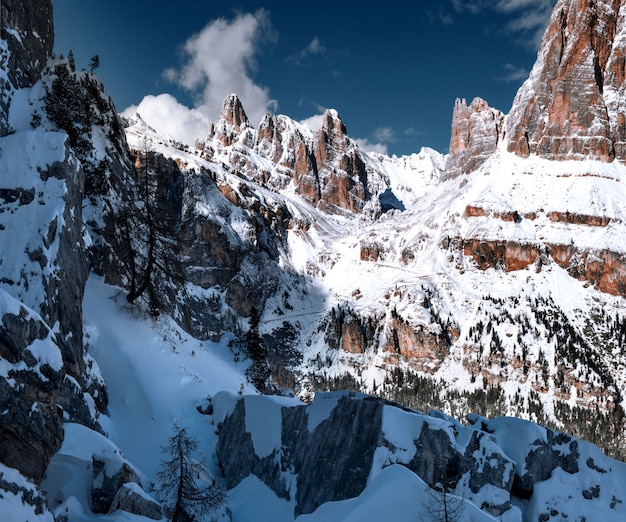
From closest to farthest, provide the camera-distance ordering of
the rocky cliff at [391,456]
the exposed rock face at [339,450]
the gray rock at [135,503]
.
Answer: the gray rock at [135,503] < the exposed rock face at [339,450] < the rocky cliff at [391,456]

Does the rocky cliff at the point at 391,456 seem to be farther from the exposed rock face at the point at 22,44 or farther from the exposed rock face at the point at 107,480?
the exposed rock face at the point at 22,44

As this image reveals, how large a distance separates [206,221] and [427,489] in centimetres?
18337

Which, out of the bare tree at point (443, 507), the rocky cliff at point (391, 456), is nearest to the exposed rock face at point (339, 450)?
the rocky cliff at point (391, 456)

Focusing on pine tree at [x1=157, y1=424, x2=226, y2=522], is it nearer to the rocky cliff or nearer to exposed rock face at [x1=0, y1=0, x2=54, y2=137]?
the rocky cliff

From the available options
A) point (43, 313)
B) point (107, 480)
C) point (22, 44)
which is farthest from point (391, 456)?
point (22, 44)

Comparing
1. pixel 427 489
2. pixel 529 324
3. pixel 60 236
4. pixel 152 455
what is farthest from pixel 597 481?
pixel 529 324

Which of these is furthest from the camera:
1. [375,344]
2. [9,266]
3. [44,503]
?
[375,344]

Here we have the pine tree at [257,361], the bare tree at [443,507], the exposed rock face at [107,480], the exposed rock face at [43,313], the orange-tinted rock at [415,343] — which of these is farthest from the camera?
the orange-tinted rock at [415,343]

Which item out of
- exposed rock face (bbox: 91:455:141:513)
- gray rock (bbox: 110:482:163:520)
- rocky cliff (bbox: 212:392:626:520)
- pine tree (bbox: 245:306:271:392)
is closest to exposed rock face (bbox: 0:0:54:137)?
exposed rock face (bbox: 91:455:141:513)

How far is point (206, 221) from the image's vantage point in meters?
191

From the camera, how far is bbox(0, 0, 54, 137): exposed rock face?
1415 inches

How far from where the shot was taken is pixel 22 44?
38.9 metres

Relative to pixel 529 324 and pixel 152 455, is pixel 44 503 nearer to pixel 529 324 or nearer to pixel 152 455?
pixel 152 455

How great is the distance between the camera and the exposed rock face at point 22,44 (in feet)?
118
